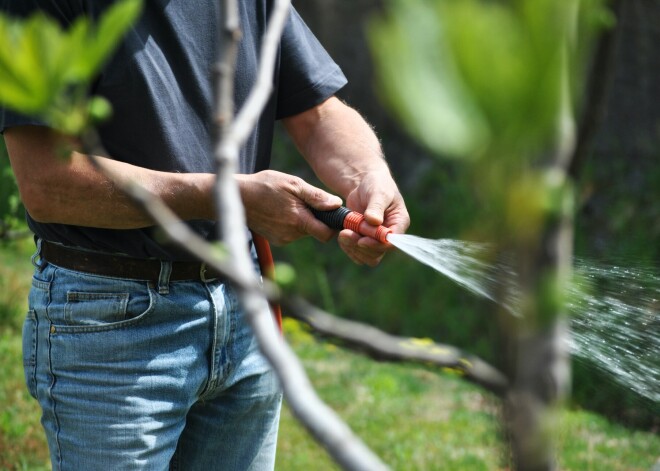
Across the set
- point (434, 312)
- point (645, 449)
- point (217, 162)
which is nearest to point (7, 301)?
point (434, 312)

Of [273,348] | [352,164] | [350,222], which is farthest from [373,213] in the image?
[273,348]

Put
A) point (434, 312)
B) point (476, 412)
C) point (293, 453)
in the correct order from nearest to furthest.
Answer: point (293, 453), point (476, 412), point (434, 312)

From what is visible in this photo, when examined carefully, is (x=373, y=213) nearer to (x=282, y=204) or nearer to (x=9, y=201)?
(x=282, y=204)

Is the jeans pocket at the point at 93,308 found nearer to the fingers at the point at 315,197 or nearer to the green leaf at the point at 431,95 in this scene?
the fingers at the point at 315,197

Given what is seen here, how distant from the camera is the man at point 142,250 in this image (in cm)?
191

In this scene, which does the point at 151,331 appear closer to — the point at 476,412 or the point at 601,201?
the point at 476,412

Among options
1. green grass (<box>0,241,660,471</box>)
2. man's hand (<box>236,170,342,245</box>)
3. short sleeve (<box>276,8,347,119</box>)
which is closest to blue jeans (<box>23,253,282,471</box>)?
man's hand (<box>236,170,342,245</box>)

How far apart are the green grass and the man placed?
1.76 metres

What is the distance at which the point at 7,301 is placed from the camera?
19.8ft

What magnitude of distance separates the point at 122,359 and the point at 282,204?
0.49m

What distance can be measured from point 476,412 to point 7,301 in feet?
10.3

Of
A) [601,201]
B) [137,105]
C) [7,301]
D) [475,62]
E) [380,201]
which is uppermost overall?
[475,62]

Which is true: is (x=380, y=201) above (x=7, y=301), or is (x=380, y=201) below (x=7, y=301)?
above

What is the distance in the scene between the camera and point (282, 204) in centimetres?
197
